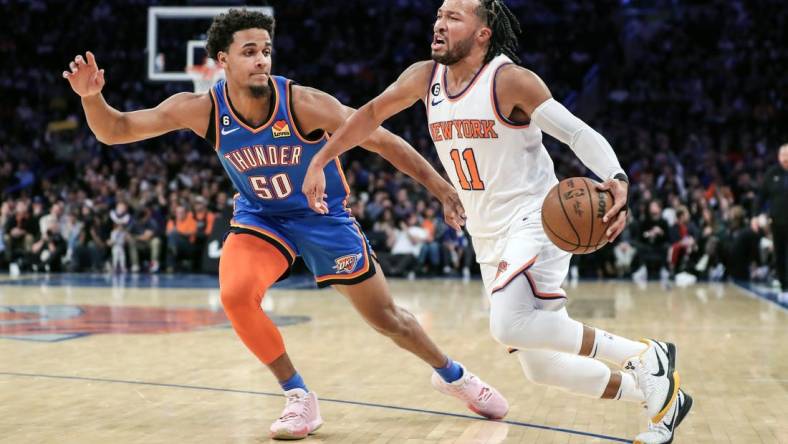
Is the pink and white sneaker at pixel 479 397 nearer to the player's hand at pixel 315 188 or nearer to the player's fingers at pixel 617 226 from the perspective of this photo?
the player's hand at pixel 315 188

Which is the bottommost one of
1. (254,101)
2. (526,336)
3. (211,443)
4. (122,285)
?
(122,285)

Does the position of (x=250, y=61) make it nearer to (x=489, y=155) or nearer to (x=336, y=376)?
(x=489, y=155)

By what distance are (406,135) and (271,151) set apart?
17081 mm

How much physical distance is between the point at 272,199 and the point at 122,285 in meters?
10.4

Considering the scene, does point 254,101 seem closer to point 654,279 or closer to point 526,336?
point 526,336

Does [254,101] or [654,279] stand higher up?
[254,101]

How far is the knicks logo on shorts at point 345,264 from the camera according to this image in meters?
4.86

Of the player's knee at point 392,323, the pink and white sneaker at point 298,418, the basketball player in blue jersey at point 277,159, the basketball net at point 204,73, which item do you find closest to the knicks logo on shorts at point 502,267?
the basketball player in blue jersey at point 277,159

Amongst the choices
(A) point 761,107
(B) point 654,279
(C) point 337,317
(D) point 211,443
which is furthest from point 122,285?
(A) point 761,107

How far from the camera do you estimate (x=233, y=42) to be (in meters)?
4.90

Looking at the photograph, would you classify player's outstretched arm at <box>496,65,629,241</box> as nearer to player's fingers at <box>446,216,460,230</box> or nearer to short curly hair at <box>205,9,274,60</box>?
player's fingers at <box>446,216,460,230</box>

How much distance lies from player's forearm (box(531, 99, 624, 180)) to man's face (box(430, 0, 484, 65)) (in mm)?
504

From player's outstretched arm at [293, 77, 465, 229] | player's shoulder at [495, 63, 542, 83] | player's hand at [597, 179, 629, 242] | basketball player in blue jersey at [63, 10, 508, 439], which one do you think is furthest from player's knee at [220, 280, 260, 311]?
player's hand at [597, 179, 629, 242]

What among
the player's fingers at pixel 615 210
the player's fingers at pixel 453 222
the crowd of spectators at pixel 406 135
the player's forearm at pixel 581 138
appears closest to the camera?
the player's fingers at pixel 615 210
